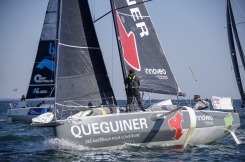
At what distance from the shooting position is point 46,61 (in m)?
21.0

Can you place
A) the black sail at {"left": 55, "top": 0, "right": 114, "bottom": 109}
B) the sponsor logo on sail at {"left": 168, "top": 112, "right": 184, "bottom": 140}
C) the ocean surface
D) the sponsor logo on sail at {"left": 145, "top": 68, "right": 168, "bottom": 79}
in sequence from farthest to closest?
the sponsor logo on sail at {"left": 145, "top": 68, "right": 168, "bottom": 79}, the black sail at {"left": 55, "top": 0, "right": 114, "bottom": 109}, the sponsor logo on sail at {"left": 168, "top": 112, "right": 184, "bottom": 140}, the ocean surface

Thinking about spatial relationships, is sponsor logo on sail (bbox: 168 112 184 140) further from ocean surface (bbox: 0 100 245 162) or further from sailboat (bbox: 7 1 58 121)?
sailboat (bbox: 7 1 58 121)

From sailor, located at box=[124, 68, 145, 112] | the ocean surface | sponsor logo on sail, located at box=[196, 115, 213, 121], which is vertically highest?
sailor, located at box=[124, 68, 145, 112]

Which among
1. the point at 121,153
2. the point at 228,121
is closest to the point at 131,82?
the point at 121,153

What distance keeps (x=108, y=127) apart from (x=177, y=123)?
221 centimetres

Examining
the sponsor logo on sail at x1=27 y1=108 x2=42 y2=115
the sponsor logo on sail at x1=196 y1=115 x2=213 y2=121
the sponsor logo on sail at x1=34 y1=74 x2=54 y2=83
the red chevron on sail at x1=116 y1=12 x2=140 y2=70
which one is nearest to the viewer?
the sponsor logo on sail at x1=196 y1=115 x2=213 y2=121

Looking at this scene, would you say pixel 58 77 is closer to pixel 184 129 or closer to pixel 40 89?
pixel 184 129

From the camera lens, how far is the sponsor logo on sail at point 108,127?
7.94 meters

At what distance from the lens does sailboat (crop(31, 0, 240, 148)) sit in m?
8.15

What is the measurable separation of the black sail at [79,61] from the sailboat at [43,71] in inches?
436

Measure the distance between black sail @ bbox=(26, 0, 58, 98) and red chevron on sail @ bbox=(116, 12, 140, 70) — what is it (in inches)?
454

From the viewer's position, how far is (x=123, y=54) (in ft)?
32.9

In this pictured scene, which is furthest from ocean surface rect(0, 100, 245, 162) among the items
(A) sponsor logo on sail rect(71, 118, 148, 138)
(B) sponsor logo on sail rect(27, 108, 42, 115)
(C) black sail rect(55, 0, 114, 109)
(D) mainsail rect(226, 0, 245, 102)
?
(D) mainsail rect(226, 0, 245, 102)

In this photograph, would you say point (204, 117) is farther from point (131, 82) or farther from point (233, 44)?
point (233, 44)
